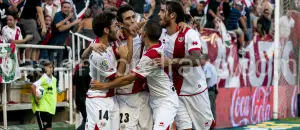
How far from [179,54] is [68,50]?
16.2 ft

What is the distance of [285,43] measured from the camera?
1739 cm

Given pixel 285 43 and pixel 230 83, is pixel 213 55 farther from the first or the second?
pixel 285 43

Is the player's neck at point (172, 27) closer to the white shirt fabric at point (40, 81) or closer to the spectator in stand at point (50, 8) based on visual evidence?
the white shirt fabric at point (40, 81)

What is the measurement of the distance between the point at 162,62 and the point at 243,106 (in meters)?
8.71

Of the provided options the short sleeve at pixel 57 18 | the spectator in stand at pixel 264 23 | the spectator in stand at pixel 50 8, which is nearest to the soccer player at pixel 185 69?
the spectator in stand at pixel 50 8

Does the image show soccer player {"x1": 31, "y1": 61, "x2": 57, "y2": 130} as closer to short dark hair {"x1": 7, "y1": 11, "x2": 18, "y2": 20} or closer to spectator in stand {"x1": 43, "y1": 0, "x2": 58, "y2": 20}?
short dark hair {"x1": 7, "y1": 11, "x2": 18, "y2": 20}

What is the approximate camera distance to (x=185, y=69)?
24.9ft

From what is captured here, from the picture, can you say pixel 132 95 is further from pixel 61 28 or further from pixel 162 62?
pixel 61 28

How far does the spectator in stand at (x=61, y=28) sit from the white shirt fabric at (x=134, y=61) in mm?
4939

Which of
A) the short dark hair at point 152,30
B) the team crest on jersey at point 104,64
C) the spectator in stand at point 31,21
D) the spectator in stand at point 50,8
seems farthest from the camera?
the spectator in stand at point 50,8

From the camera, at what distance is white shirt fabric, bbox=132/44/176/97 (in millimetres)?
6844

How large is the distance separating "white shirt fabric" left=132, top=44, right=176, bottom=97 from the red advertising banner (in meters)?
6.95

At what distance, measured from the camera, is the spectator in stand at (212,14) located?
15.1 m

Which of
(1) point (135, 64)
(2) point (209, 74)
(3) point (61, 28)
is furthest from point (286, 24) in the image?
(1) point (135, 64)
